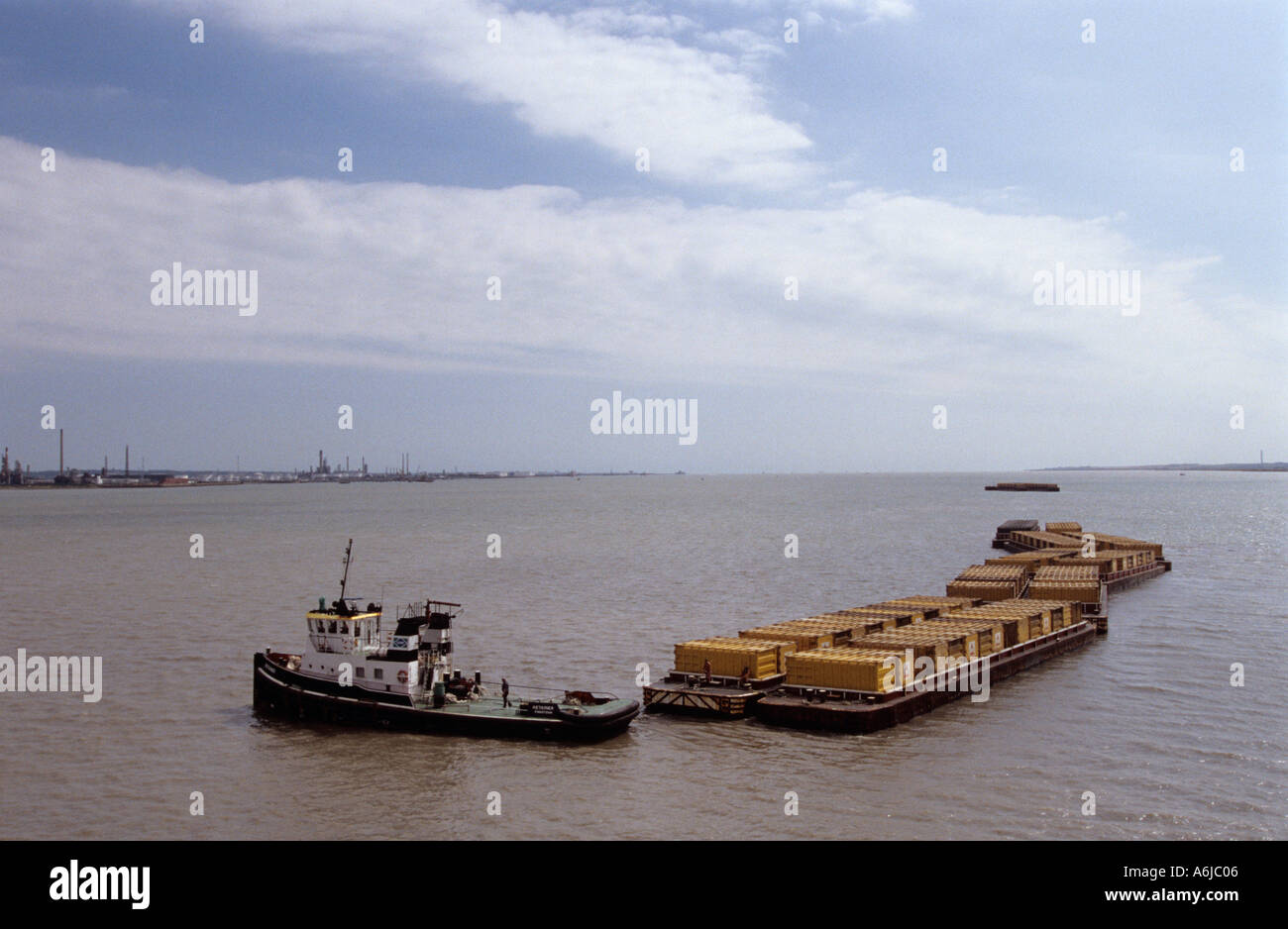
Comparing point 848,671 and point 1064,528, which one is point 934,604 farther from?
point 1064,528

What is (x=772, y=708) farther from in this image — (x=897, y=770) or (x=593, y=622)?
(x=593, y=622)

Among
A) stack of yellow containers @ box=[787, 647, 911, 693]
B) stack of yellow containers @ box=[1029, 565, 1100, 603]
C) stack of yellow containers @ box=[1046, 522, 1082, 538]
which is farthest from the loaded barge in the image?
stack of yellow containers @ box=[1046, 522, 1082, 538]

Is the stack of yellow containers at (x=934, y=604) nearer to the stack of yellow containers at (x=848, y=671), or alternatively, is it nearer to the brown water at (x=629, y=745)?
the brown water at (x=629, y=745)

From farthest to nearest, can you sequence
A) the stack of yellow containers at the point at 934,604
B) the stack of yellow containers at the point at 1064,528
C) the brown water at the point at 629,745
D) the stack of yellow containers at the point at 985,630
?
the stack of yellow containers at the point at 1064,528
the stack of yellow containers at the point at 934,604
the stack of yellow containers at the point at 985,630
the brown water at the point at 629,745

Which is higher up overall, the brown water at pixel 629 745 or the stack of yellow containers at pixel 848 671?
the stack of yellow containers at pixel 848 671

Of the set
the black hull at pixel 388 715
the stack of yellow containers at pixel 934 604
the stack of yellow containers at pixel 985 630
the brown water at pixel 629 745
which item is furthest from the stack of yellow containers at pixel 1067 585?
the black hull at pixel 388 715
